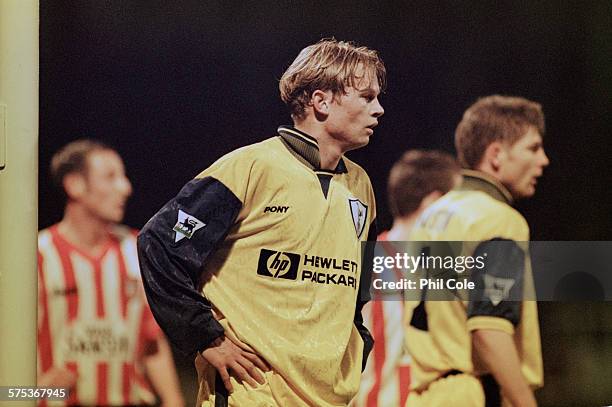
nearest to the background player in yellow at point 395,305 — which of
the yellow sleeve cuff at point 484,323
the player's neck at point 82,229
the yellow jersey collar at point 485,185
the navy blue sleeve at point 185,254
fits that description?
the yellow jersey collar at point 485,185

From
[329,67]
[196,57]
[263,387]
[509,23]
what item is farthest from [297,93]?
[263,387]

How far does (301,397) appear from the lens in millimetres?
2703

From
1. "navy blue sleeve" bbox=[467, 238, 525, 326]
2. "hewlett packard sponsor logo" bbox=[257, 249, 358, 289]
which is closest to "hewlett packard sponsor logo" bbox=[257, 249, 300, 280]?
"hewlett packard sponsor logo" bbox=[257, 249, 358, 289]

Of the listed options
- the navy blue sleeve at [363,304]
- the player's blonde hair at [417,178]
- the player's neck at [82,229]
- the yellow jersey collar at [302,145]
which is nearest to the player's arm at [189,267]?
the player's neck at [82,229]

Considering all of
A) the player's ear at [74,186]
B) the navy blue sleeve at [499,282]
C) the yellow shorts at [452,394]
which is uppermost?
the player's ear at [74,186]

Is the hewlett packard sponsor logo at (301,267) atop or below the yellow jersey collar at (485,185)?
below

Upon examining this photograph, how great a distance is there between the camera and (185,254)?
2693 mm

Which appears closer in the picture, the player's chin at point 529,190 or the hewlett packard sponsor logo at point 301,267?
the hewlett packard sponsor logo at point 301,267

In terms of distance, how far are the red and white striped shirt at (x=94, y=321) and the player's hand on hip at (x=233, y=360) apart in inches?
8.0

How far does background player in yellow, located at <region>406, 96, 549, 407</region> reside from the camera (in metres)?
2.78

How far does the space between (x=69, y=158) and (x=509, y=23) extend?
1501 mm

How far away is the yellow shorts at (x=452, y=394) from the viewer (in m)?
2.77

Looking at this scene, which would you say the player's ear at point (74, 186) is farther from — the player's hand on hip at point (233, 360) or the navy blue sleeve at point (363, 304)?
the navy blue sleeve at point (363, 304)

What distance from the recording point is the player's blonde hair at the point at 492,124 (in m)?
2.83
